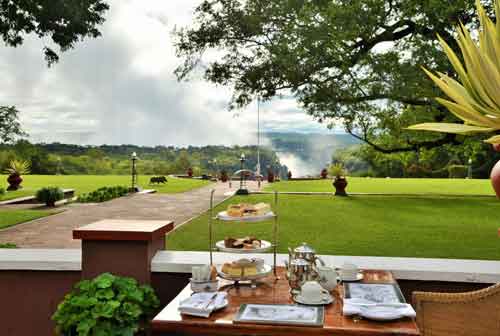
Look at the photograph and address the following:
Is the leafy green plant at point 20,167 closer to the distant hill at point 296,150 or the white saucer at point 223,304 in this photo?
the distant hill at point 296,150

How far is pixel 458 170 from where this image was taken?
15.4m

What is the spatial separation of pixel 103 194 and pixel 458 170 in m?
10.0

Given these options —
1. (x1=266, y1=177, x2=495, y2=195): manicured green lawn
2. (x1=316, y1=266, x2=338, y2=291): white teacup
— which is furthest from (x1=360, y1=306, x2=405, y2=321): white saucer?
(x1=266, y1=177, x2=495, y2=195): manicured green lawn

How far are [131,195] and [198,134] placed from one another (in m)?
8.39

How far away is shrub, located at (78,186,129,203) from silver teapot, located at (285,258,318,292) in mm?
13792

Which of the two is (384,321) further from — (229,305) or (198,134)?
(198,134)

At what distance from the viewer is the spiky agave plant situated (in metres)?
1.60

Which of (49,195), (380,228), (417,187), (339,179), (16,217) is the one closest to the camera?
(380,228)

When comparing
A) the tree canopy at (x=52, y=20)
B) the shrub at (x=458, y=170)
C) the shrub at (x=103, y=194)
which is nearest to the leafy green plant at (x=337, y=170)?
the shrub at (x=458, y=170)

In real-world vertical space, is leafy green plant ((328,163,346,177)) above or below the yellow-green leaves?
below

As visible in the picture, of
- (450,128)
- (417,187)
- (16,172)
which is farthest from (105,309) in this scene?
(417,187)

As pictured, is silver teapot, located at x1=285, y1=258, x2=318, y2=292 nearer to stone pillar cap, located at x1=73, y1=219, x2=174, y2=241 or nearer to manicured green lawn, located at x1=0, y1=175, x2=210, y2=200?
stone pillar cap, located at x1=73, y1=219, x2=174, y2=241

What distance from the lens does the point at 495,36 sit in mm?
1706

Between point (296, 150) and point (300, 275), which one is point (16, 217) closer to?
point (296, 150)
